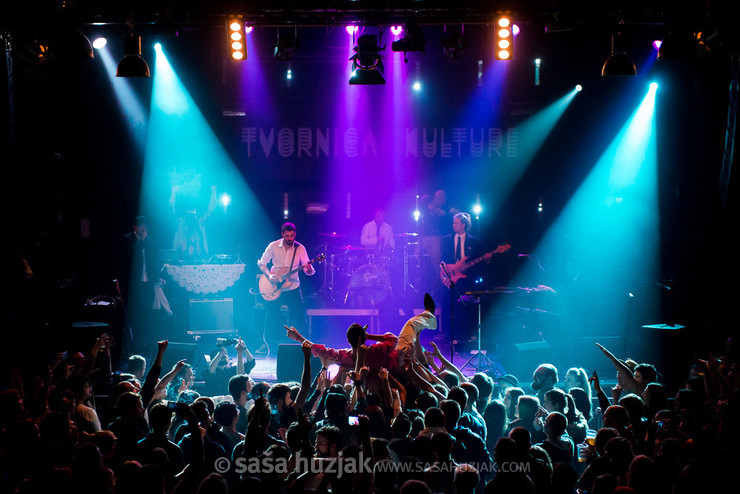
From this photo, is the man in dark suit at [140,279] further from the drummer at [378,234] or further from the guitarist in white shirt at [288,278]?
the drummer at [378,234]

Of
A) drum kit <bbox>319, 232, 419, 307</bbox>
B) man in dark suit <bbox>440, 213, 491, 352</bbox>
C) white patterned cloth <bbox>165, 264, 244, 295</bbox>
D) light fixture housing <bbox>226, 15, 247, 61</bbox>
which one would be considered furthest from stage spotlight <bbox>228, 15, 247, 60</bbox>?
man in dark suit <bbox>440, 213, 491, 352</bbox>

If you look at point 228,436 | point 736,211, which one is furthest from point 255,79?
point 228,436

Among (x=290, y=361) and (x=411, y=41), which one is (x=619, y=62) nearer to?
(x=411, y=41)

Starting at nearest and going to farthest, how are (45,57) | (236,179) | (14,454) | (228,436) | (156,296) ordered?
(14,454) < (228,436) < (45,57) < (156,296) < (236,179)

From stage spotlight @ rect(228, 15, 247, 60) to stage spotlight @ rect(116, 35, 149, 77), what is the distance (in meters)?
1.29

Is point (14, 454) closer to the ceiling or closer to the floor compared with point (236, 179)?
closer to the floor

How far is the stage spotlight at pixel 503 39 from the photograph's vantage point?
28.7 feet

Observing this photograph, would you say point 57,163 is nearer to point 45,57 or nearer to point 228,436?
point 45,57

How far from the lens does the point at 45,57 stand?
879cm

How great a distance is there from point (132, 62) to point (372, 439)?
21.0ft

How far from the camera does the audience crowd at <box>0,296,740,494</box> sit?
3340 mm

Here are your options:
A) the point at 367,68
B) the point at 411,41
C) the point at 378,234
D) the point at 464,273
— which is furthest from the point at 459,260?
the point at 411,41

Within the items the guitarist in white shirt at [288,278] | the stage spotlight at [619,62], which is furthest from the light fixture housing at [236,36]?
the stage spotlight at [619,62]

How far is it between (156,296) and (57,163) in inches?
150
